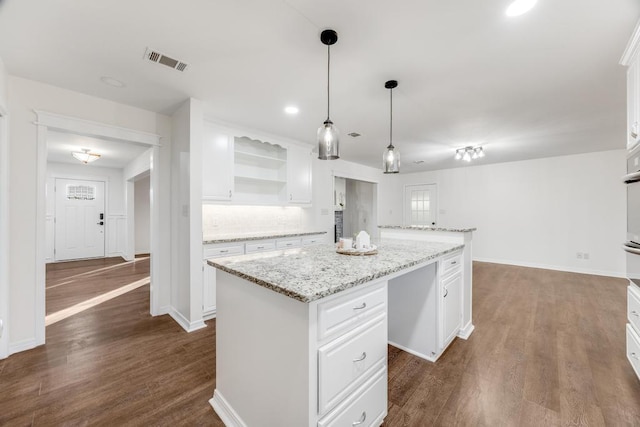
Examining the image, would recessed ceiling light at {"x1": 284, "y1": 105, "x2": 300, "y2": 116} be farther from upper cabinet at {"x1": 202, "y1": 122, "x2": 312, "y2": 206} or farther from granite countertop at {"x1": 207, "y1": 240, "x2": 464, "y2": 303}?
granite countertop at {"x1": 207, "y1": 240, "x2": 464, "y2": 303}

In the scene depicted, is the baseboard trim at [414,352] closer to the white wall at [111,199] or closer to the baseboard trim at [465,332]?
the baseboard trim at [465,332]

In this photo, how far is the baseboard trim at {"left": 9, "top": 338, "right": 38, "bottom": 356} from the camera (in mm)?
2223

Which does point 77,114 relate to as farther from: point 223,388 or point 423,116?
point 423,116

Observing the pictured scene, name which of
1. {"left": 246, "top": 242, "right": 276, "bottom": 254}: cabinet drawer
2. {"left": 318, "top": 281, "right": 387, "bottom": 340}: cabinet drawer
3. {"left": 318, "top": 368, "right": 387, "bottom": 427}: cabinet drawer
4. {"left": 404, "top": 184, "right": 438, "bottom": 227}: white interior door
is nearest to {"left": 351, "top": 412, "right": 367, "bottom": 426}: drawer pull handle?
{"left": 318, "top": 368, "right": 387, "bottom": 427}: cabinet drawer

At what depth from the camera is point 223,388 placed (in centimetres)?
164

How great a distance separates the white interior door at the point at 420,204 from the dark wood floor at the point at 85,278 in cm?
667

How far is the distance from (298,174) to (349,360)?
339cm

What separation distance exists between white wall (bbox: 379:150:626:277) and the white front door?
7.38 metres

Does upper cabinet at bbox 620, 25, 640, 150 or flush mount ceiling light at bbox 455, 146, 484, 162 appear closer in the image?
upper cabinet at bbox 620, 25, 640, 150

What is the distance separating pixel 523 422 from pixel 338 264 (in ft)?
4.72

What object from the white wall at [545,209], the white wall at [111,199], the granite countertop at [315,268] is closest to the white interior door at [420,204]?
the white wall at [545,209]

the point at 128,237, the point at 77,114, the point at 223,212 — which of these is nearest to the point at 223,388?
the point at 223,212

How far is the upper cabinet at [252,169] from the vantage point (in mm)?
3264

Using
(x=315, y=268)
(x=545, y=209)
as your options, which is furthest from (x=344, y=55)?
(x=545, y=209)
